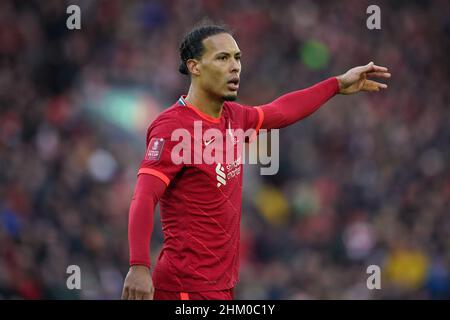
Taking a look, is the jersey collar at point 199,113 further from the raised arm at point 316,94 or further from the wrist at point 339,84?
the wrist at point 339,84

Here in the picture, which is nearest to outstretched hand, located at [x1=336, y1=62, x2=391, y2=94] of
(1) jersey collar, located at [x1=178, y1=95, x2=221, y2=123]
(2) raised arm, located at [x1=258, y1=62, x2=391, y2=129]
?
(2) raised arm, located at [x1=258, y1=62, x2=391, y2=129]

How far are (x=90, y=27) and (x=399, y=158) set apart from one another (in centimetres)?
458

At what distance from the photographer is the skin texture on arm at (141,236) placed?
4.81 metres

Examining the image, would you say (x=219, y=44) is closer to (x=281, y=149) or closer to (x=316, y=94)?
(x=316, y=94)

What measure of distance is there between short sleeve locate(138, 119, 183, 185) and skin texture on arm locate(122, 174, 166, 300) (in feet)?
0.12

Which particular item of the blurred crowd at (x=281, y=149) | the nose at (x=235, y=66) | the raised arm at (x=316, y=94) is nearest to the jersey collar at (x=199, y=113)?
the nose at (x=235, y=66)

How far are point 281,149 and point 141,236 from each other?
25.0 feet

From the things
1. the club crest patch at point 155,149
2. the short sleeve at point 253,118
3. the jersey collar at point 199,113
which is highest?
the short sleeve at point 253,118

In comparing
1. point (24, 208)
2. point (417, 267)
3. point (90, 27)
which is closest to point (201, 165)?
point (24, 208)

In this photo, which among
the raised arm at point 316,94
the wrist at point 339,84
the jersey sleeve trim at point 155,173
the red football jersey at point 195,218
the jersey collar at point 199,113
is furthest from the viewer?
the wrist at point 339,84

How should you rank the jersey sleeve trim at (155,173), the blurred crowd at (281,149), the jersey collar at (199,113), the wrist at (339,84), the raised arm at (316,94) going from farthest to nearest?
1. the blurred crowd at (281,149)
2. the wrist at (339,84)
3. the raised arm at (316,94)
4. the jersey collar at (199,113)
5. the jersey sleeve trim at (155,173)

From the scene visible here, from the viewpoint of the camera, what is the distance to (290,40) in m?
14.5

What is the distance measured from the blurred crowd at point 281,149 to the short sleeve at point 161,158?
386 centimetres

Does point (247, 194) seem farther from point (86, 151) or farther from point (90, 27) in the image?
point (90, 27)
